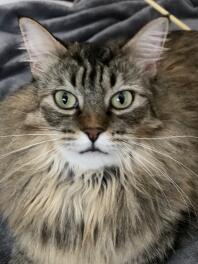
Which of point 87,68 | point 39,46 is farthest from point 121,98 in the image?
point 39,46

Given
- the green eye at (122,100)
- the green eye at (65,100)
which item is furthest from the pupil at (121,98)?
the green eye at (65,100)

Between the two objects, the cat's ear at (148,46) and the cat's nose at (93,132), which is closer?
the cat's nose at (93,132)

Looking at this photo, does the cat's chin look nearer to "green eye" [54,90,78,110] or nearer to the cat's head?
the cat's head

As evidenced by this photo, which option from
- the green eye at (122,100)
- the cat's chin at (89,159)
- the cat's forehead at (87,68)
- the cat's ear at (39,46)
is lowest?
the cat's chin at (89,159)

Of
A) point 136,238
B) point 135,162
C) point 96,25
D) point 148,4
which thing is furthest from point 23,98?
point 148,4

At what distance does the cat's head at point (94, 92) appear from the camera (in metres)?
1.08

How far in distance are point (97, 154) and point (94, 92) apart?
0.15 metres

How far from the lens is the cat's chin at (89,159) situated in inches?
42.7

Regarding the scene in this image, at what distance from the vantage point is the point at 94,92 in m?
1.11

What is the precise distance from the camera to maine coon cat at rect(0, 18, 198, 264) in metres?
1.11

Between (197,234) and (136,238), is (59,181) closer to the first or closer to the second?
(136,238)

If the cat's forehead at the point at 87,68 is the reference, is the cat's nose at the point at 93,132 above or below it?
below

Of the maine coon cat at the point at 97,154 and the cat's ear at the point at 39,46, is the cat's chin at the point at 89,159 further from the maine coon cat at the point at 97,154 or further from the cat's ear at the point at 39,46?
the cat's ear at the point at 39,46

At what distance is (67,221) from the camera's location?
4.01 ft
